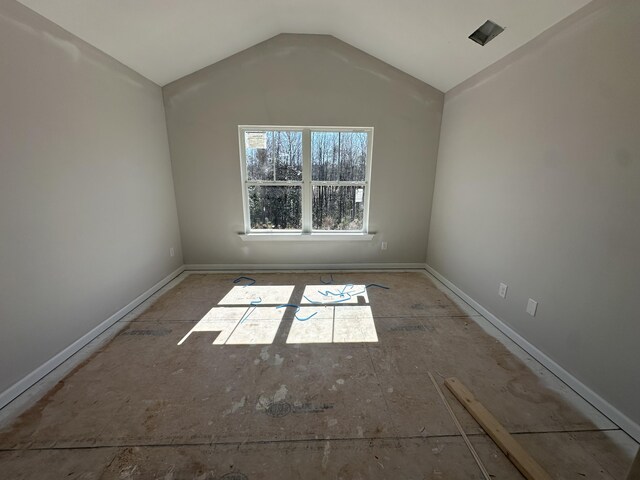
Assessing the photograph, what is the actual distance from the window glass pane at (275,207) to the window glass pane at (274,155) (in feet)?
0.54

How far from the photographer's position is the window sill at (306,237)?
379cm

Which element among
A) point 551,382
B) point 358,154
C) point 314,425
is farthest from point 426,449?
point 358,154

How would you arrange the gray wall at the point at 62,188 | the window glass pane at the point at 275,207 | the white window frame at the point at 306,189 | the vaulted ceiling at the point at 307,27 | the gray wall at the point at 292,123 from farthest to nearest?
1. the window glass pane at the point at 275,207
2. the white window frame at the point at 306,189
3. the gray wall at the point at 292,123
4. the vaulted ceiling at the point at 307,27
5. the gray wall at the point at 62,188

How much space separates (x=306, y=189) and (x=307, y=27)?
6.13ft

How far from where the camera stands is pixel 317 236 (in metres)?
3.83

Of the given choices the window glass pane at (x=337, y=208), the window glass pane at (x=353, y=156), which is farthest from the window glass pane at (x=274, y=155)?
the window glass pane at (x=353, y=156)

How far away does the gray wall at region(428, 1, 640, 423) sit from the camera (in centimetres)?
153

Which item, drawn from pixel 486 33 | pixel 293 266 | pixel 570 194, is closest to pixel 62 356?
pixel 293 266

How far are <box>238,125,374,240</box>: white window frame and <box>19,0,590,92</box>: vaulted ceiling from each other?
91cm

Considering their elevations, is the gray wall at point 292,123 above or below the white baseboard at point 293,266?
above

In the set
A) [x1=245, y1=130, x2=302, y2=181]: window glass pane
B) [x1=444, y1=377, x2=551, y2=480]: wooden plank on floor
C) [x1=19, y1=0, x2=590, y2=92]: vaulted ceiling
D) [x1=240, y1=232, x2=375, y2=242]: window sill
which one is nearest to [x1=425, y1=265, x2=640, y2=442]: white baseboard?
[x1=444, y1=377, x2=551, y2=480]: wooden plank on floor

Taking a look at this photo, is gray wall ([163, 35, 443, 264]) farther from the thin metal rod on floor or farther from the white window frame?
the thin metal rod on floor

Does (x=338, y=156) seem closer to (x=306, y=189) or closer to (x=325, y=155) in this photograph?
(x=325, y=155)

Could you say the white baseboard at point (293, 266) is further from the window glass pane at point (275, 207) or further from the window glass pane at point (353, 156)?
the window glass pane at point (353, 156)
